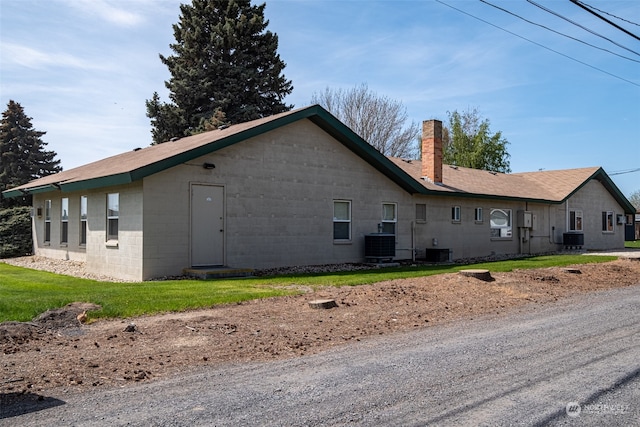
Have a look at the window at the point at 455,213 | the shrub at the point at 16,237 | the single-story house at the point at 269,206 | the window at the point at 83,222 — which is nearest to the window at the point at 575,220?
the single-story house at the point at 269,206

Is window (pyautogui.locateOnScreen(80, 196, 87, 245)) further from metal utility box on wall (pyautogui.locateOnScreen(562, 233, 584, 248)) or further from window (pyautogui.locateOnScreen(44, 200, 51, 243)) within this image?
metal utility box on wall (pyautogui.locateOnScreen(562, 233, 584, 248))

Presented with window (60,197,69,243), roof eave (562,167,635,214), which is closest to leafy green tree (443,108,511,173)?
roof eave (562,167,635,214)

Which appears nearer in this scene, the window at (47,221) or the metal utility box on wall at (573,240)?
the window at (47,221)

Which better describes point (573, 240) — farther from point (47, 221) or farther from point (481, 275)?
point (47, 221)

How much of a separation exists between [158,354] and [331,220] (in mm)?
11651

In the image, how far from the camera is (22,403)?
473 centimetres

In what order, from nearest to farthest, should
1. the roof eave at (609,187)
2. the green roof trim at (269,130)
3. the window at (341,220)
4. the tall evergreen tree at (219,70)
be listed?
the green roof trim at (269,130) < the window at (341,220) < the roof eave at (609,187) < the tall evergreen tree at (219,70)

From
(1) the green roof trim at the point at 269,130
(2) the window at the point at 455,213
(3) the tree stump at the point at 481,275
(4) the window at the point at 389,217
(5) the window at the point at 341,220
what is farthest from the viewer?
(2) the window at the point at 455,213

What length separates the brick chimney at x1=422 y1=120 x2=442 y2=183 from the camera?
74.9 feet

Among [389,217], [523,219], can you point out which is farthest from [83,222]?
[523,219]

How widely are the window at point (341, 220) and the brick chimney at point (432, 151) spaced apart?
5.85 meters

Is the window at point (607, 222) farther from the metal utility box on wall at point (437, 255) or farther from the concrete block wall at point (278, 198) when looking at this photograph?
the concrete block wall at point (278, 198)

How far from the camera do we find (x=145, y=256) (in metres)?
13.5

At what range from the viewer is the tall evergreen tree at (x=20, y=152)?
35.8 m
